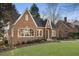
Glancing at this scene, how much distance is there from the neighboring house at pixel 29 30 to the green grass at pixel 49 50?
9 centimetres

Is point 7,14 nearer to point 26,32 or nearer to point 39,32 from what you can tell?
point 26,32

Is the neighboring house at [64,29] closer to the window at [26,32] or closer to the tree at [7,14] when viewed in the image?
the window at [26,32]

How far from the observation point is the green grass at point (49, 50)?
3582 millimetres

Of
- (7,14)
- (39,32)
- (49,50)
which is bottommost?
(49,50)

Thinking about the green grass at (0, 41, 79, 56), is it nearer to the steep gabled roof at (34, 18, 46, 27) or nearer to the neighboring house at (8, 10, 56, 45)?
the neighboring house at (8, 10, 56, 45)

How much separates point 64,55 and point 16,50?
1.57 feet

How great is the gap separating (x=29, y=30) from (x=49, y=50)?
28 cm

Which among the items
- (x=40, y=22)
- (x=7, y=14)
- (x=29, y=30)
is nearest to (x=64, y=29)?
(x=40, y=22)

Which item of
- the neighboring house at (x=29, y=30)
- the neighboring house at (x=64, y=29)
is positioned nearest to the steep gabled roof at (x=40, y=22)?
the neighboring house at (x=29, y=30)

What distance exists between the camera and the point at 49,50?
142 inches

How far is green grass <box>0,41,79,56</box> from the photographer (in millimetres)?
3582

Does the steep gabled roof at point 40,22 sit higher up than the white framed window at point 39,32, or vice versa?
the steep gabled roof at point 40,22

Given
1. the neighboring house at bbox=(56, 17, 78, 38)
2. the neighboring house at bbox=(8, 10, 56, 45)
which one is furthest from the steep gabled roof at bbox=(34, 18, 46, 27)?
the neighboring house at bbox=(56, 17, 78, 38)

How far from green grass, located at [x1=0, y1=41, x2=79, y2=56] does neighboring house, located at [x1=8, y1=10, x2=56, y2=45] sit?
0.28ft
